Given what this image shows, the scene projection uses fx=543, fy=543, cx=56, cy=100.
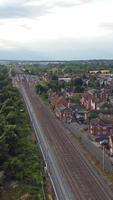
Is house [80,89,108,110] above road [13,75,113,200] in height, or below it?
below

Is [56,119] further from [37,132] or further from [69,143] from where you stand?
[69,143]

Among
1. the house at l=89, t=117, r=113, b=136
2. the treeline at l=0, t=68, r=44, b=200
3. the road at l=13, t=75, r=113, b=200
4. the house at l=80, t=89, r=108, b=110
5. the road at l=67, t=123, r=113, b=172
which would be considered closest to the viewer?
the road at l=13, t=75, r=113, b=200

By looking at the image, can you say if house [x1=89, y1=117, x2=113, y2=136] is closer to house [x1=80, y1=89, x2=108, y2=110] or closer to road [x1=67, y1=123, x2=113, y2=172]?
road [x1=67, y1=123, x2=113, y2=172]

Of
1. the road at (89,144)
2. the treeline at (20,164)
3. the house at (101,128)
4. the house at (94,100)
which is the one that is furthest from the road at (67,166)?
the house at (94,100)

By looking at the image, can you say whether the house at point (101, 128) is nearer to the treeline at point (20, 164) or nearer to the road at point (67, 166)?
the road at point (67, 166)

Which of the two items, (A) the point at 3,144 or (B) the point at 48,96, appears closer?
(A) the point at 3,144

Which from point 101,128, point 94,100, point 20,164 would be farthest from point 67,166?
point 94,100

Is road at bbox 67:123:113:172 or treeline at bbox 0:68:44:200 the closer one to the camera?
treeline at bbox 0:68:44:200

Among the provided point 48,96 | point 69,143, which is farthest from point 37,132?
point 48,96

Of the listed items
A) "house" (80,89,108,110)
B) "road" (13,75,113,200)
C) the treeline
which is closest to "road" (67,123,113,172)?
"road" (13,75,113,200)

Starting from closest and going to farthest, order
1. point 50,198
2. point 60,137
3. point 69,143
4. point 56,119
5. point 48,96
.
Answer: point 50,198
point 69,143
point 60,137
point 56,119
point 48,96
